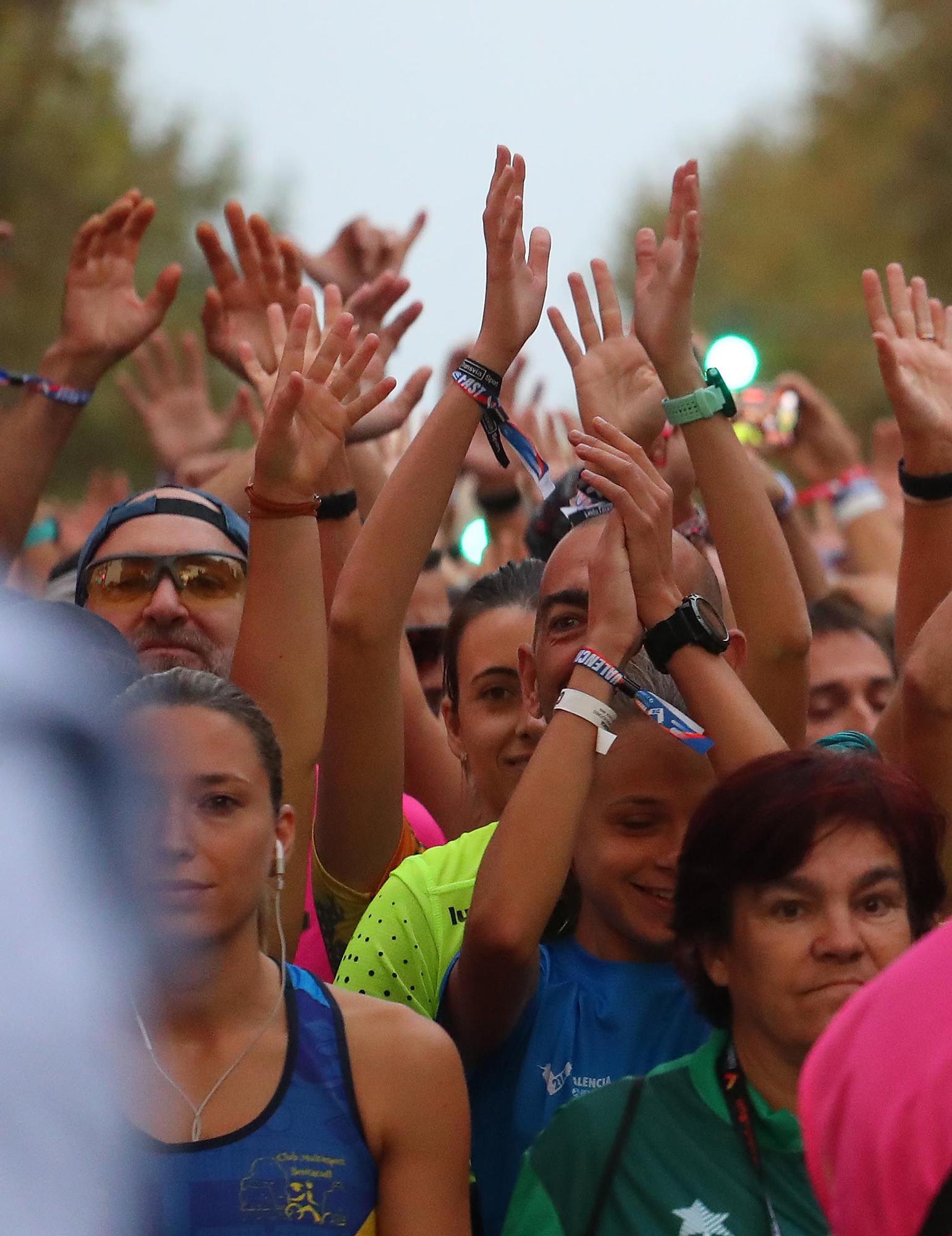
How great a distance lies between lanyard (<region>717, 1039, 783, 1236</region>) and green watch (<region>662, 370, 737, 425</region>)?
1243 mm

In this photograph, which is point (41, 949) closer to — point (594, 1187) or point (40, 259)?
point (594, 1187)

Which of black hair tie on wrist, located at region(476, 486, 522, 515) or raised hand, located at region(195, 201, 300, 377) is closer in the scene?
raised hand, located at region(195, 201, 300, 377)

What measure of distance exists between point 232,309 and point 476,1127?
248 centimetres

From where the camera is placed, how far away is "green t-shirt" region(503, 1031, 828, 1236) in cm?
246

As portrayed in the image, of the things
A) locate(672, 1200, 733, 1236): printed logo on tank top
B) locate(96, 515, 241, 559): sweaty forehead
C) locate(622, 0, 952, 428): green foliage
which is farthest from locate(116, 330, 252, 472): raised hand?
locate(622, 0, 952, 428): green foliage

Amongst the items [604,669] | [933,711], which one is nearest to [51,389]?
[604,669]

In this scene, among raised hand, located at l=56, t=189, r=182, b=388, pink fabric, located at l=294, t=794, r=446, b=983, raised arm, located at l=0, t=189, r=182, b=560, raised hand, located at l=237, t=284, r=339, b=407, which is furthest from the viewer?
raised hand, located at l=56, t=189, r=182, b=388

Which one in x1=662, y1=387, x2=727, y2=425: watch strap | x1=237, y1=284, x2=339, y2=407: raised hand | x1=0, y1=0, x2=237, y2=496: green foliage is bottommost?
x1=662, y1=387, x2=727, y2=425: watch strap

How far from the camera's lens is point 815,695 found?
16.0 feet

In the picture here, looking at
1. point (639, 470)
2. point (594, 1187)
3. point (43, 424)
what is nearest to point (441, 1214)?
point (594, 1187)

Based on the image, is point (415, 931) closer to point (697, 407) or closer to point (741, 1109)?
point (741, 1109)

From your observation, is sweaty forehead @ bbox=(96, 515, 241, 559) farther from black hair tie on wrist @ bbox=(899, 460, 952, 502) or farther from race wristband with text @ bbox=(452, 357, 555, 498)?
black hair tie on wrist @ bbox=(899, 460, 952, 502)

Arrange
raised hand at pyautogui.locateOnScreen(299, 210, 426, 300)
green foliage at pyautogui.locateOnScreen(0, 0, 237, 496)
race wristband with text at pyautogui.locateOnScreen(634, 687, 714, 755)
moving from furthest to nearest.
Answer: green foliage at pyautogui.locateOnScreen(0, 0, 237, 496) → raised hand at pyautogui.locateOnScreen(299, 210, 426, 300) → race wristband with text at pyautogui.locateOnScreen(634, 687, 714, 755)

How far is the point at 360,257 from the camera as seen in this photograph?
213 inches
